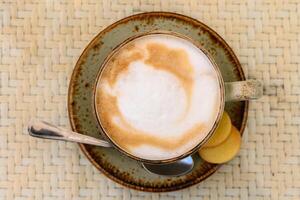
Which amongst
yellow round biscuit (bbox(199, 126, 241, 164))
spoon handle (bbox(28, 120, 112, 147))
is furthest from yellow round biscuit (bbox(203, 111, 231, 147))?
spoon handle (bbox(28, 120, 112, 147))

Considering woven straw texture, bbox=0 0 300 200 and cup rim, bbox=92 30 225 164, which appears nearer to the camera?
cup rim, bbox=92 30 225 164

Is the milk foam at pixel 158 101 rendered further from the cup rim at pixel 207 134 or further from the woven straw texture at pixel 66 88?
the woven straw texture at pixel 66 88

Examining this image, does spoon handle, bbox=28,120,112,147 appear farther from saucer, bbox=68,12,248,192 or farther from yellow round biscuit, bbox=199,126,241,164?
yellow round biscuit, bbox=199,126,241,164

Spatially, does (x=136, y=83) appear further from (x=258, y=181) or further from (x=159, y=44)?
(x=258, y=181)

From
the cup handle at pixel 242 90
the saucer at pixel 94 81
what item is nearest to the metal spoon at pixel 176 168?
the saucer at pixel 94 81

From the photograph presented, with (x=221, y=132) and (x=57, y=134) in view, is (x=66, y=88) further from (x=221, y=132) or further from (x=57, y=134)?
(x=221, y=132)

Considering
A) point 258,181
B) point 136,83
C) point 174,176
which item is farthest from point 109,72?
point 258,181

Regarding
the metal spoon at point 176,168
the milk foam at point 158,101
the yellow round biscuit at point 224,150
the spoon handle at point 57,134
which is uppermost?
the milk foam at point 158,101
